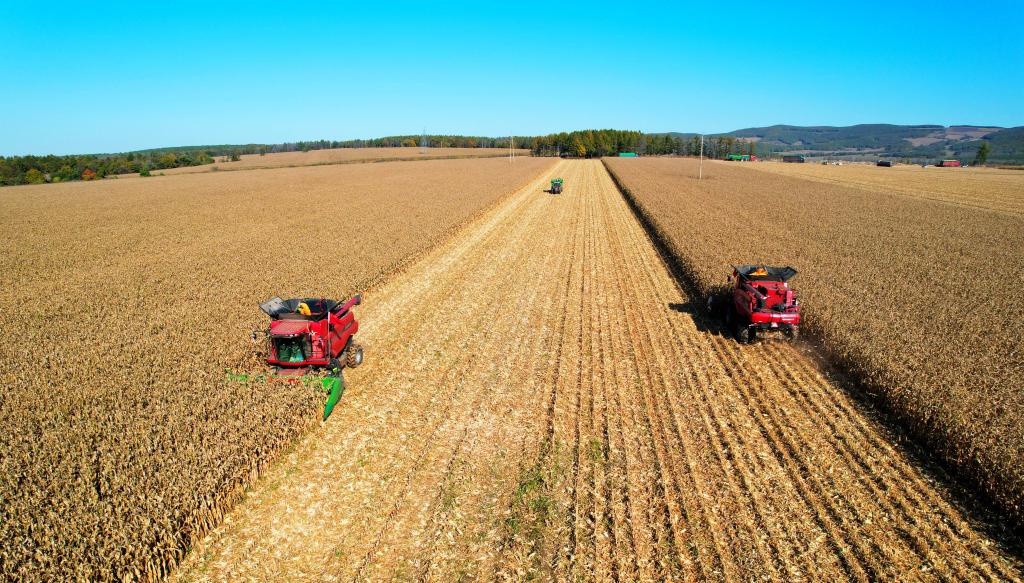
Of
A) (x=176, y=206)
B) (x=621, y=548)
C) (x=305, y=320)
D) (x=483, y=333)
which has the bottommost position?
(x=621, y=548)

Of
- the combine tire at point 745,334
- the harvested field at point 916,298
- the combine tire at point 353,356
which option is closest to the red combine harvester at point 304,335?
the combine tire at point 353,356

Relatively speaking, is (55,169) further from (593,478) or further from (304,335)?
(593,478)

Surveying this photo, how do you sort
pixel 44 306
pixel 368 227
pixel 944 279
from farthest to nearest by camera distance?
1. pixel 368 227
2. pixel 944 279
3. pixel 44 306

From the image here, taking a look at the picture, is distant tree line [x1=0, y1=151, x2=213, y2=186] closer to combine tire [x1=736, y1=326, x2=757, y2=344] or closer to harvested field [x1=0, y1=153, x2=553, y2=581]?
harvested field [x1=0, y1=153, x2=553, y2=581]

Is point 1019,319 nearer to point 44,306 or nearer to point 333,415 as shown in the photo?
point 333,415

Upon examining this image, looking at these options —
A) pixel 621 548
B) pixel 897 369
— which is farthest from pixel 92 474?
pixel 897 369

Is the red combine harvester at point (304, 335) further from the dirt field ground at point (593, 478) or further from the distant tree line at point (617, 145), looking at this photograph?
the distant tree line at point (617, 145)

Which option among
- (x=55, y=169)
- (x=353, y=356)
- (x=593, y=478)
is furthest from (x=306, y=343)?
(x=55, y=169)
